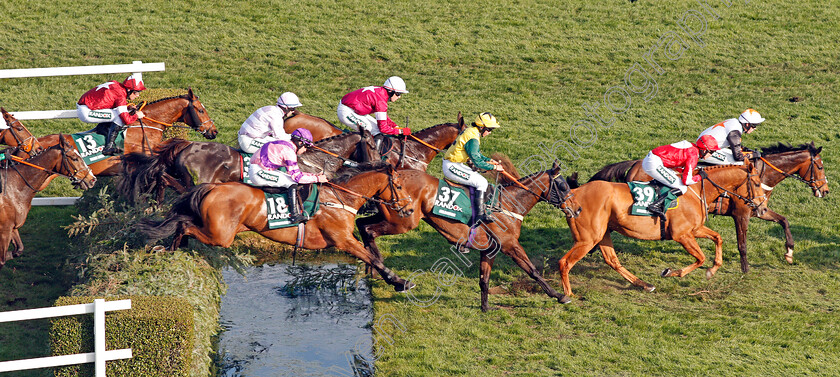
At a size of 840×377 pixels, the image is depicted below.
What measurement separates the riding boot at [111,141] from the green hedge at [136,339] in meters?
4.25

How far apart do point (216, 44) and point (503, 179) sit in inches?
418

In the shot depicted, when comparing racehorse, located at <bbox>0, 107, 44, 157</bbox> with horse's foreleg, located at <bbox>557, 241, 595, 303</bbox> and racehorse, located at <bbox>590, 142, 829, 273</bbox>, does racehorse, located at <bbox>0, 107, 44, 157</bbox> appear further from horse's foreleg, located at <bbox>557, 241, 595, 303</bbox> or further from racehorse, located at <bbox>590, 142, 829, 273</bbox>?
racehorse, located at <bbox>590, 142, 829, 273</bbox>

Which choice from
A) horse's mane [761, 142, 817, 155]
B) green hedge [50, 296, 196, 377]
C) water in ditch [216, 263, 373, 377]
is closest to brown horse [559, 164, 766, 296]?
horse's mane [761, 142, 817, 155]

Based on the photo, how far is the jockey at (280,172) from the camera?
9.27 meters

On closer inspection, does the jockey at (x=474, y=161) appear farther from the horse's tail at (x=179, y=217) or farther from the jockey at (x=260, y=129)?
the horse's tail at (x=179, y=217)

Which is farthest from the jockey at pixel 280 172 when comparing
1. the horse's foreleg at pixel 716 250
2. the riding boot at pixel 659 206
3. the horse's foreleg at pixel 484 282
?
the horse's foreleg at pixel 716 250

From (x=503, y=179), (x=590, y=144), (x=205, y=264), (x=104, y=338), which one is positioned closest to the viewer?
(x=104, y=338)

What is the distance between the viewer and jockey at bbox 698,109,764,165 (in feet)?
38.0

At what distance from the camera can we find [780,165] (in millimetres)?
11969

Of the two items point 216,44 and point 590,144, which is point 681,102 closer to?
point 590,144

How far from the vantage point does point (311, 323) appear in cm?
989

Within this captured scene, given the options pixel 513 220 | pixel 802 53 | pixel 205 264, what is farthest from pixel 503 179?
pixel 802 53

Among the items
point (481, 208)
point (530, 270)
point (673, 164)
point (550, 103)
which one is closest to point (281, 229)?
point (481, 208)

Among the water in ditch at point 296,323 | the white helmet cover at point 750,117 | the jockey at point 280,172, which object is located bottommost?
the water in ditch at point 296,323
